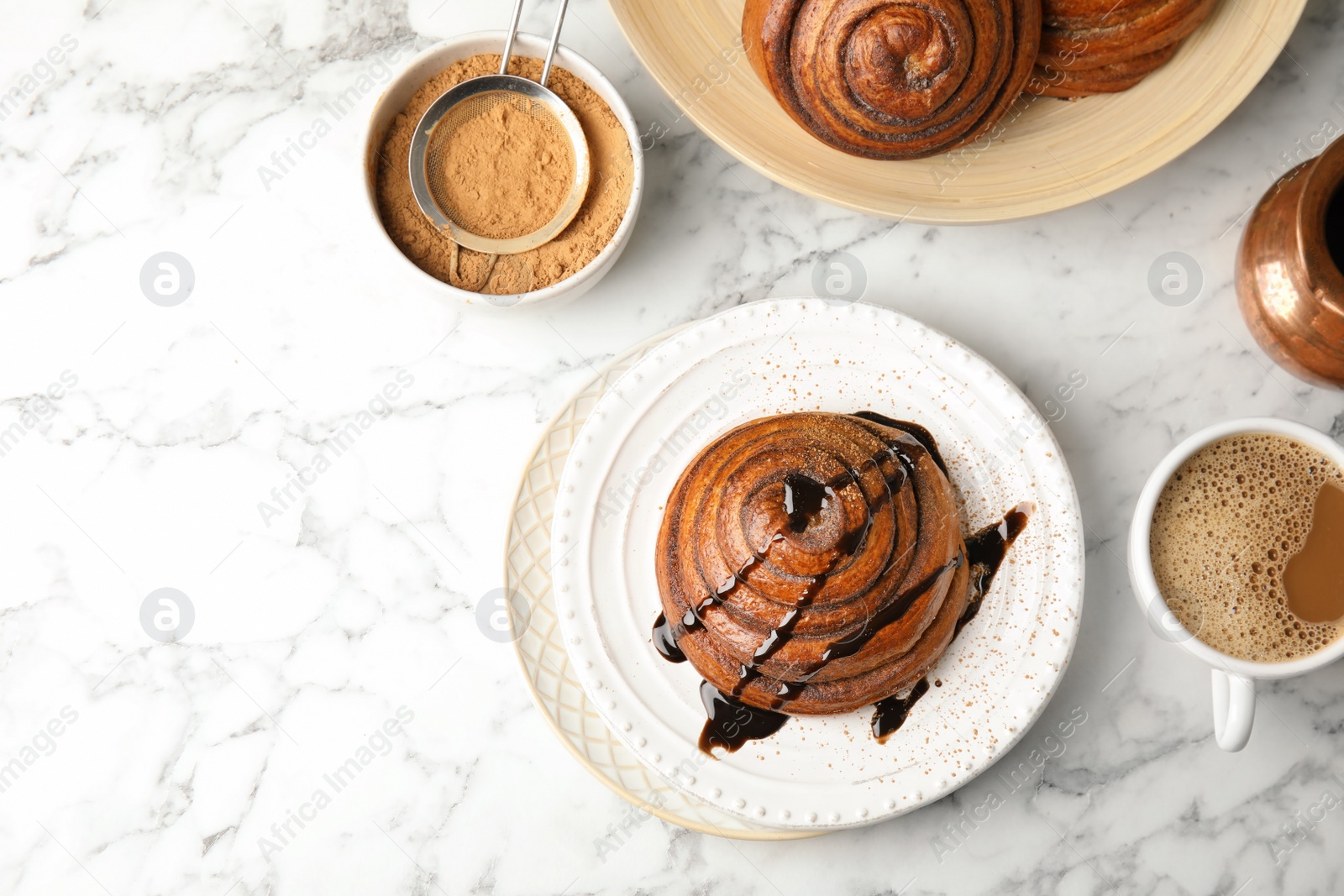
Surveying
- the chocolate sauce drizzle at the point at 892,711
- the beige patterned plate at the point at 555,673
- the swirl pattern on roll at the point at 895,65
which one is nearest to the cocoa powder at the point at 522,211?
the beige patterned plate at the point at 555,673

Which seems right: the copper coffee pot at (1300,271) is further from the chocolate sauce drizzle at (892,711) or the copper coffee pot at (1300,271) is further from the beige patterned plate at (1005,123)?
the chocolate sauce drizzle at (892,711)

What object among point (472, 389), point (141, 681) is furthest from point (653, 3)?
point (141, 681)

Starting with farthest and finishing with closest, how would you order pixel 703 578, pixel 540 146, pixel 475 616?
pixel 475 616 → pixel 540 146 → pixel 703 578

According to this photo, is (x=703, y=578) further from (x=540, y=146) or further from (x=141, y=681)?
(x=141, y=681)

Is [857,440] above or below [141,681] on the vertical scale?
above

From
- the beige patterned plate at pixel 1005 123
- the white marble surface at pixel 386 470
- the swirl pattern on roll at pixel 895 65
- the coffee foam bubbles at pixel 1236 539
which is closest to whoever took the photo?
the swirl pattern on roll at pixel 895 65

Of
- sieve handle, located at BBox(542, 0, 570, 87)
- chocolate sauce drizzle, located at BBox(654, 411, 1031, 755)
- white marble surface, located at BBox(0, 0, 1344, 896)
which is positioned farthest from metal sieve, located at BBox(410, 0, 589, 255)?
chocolate sauce drizzle, located at BBox(654, 411, 1031, 755)
